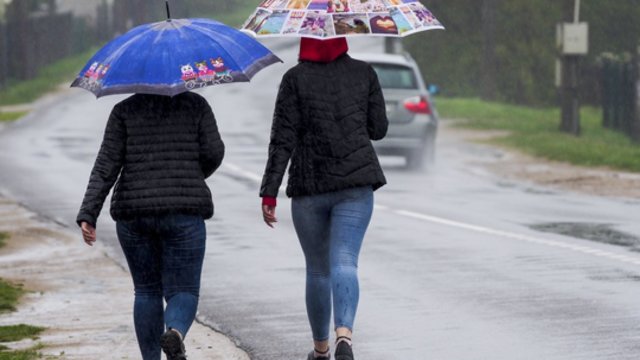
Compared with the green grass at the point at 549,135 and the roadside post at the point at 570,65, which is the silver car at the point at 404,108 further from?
the roadside post at the point at 570,65

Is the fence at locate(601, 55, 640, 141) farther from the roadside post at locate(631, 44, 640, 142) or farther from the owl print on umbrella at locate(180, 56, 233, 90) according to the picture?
the owl print on umbrella at locate(180, 56, 233, 90)

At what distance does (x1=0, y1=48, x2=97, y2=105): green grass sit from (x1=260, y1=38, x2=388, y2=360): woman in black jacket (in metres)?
37.4

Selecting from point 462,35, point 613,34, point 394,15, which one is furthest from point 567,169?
point 462,35

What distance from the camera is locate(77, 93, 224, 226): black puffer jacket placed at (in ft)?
24.9

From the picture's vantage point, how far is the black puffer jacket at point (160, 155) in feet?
24.9

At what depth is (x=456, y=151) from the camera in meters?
28.6

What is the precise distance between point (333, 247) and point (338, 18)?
1078mm

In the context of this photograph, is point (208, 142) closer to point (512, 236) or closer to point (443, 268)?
point (443, 268)

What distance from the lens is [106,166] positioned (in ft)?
25.1

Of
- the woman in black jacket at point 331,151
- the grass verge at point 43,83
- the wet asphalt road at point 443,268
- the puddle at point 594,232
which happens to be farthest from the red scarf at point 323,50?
the grass verge at point 43,83

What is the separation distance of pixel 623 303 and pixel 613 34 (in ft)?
133

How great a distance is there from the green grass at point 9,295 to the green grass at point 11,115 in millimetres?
26036

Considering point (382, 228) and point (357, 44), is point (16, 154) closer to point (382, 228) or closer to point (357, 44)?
point (382, 228)

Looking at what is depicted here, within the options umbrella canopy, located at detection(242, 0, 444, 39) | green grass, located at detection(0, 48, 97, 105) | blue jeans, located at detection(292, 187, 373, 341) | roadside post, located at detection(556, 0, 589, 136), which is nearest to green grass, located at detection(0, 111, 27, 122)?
green grass, located at detection(0, 48, 97, 105)
